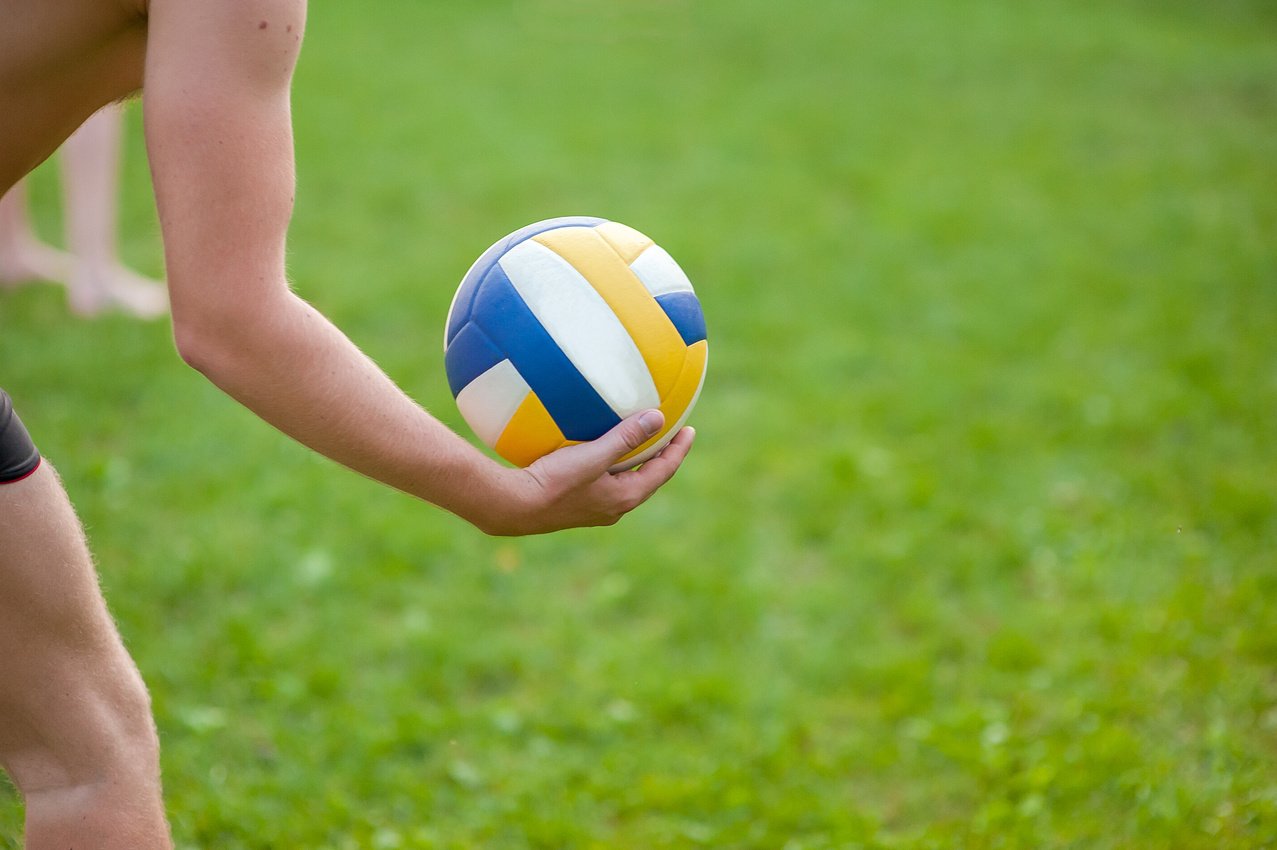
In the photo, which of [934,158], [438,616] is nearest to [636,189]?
[934,158]

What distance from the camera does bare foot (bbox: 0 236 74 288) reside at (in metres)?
5.99

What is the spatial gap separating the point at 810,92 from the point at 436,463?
948 cm

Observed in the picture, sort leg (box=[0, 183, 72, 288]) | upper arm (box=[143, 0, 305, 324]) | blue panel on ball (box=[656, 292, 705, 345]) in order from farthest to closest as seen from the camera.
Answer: leg (box=[0, 183, 72, 288]) < blue panel on ball (box=[656, 292, 705, 345]) < upper arm (box=[143, 0, 305, 324])

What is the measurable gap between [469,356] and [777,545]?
2278mm

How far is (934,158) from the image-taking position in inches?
341

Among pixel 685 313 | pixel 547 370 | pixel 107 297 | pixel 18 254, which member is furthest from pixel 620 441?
pixel 18 254

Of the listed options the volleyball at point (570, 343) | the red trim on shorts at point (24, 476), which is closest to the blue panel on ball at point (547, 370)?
the volleyball at point (570, 343)

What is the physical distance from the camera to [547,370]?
2.09 m

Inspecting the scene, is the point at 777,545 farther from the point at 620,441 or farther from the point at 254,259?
the point at 254,259

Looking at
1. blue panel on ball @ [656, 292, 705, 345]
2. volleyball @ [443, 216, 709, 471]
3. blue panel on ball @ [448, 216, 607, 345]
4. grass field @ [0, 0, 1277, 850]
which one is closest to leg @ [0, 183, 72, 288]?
grass field @ [0, 0, 1277, 850]

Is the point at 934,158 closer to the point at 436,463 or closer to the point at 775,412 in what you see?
the point at 775,412

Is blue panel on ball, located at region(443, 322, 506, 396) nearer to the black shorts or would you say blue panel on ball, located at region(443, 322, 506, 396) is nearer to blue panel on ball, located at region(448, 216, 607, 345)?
blue panel on ball, located at region(448, 216, 607, 345)

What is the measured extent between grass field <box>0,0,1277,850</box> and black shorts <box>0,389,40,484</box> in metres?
1.37

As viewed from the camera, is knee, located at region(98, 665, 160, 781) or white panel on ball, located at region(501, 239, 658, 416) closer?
knee, located at region(98, 665, 160, 781)
